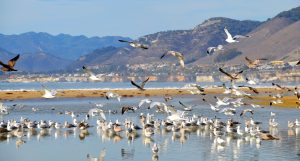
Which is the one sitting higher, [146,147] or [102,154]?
[146,147]

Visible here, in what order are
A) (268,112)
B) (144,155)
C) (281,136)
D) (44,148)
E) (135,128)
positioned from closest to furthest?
(144,155) < (44,148) < (281,136) < (135,128) < (268,112)

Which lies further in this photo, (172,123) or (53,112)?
(53,112)

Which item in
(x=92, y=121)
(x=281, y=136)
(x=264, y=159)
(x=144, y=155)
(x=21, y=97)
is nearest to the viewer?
(x=264, y=159)

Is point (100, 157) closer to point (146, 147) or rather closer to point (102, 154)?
point (102, 154)

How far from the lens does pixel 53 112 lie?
64062 millimetres

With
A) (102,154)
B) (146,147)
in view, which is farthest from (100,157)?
(146,147)

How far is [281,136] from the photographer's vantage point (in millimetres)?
39000

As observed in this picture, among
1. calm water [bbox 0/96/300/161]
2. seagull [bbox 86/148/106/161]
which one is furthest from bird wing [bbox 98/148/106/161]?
calm water [bbox 0/96/300/161]

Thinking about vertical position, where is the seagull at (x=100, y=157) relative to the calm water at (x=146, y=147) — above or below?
below

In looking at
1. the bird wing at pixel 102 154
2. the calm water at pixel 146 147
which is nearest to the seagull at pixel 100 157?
the bird wing at pixel 102 154

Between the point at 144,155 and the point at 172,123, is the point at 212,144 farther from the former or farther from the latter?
the point at 172,123

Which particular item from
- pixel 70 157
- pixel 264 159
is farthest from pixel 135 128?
pixel 264 159

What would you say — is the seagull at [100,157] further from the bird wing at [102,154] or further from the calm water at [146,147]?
the calm water at [146,147]

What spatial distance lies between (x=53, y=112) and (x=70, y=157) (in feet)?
105
